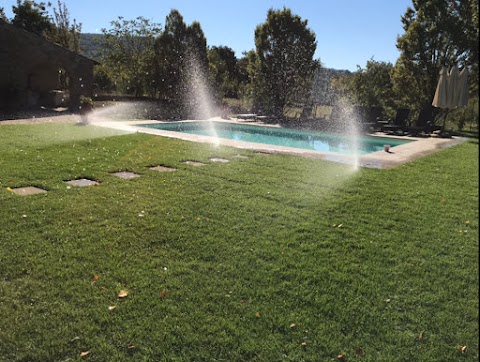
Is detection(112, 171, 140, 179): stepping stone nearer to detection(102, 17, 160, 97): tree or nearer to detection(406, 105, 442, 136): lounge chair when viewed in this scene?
detection(406, 105, 442, 136): lounge chair

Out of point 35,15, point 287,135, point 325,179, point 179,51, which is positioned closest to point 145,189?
point 325,179

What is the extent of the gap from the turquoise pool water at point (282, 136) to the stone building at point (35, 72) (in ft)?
22.7

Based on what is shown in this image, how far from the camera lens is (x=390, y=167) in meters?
9.16

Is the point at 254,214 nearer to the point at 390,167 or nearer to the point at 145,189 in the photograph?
the point at 145,189

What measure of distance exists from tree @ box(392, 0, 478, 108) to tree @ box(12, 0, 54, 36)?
3274 cm

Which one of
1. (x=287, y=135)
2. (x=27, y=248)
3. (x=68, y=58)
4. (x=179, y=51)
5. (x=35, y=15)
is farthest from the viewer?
(x=35, y=15)

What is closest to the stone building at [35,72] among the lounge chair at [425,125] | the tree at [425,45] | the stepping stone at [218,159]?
the stepping stone at [218,159]

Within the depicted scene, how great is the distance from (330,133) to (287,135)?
2.47 m

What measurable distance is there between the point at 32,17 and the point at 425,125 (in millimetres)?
37443

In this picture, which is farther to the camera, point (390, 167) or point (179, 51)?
point (179, 51)

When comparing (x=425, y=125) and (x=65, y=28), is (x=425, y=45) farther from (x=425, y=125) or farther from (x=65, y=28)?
(x=65, y=28)

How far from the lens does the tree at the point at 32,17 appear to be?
124 feet

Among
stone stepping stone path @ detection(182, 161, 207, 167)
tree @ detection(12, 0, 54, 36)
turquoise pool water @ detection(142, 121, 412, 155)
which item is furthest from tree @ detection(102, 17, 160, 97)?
stone stepping stone path @ detection(182, 161, 207, 167)

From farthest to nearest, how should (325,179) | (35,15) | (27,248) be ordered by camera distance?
(35,15), (325,179), (27,248)
